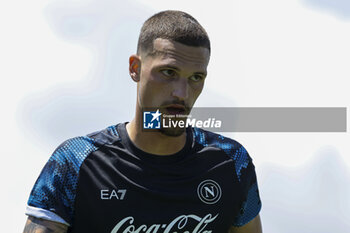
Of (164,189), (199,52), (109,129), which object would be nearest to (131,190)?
(164,189)

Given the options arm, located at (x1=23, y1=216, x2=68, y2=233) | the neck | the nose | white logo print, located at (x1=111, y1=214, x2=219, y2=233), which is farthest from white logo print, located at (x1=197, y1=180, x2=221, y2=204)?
arm, located at (x1=23, y1=216, x2=68, y2=233)

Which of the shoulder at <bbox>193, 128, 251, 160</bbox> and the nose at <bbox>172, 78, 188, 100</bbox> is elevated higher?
the nose at <bbox>172, 78, 188, 100</bbox>

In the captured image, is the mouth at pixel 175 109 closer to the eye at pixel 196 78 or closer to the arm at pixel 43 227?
the eye at pixel 196 78

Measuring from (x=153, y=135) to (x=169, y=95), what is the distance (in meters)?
0.67

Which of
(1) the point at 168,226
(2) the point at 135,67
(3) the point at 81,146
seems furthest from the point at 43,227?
(2) the point at 135,67

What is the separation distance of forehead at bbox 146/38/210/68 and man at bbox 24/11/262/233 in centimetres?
2

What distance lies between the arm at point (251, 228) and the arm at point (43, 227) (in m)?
2.41

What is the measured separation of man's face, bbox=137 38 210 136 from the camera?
7113 millimetres

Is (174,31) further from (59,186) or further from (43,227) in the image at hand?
(43,227)

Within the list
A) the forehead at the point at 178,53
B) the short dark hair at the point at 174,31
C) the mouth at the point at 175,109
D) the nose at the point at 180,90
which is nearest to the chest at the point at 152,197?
the mouth at the point at 175,109

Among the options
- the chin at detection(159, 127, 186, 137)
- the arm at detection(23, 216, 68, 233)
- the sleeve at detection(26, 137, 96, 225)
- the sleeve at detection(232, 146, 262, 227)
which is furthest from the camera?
the sleeve at detection(232, 146, 262, 227)

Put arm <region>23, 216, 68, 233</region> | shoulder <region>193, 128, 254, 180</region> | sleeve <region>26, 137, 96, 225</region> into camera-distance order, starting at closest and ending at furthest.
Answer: arm <region>23, 216, 68, 233</region> < sleeve <region>26, 137, 96, 225</region> < shoulder <region>193, 128, 254, 180</region>

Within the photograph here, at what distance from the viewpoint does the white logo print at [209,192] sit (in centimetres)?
750

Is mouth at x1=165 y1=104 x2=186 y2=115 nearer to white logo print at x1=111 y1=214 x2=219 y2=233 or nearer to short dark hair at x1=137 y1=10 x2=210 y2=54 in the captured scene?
short dark hair at x1=137 y1=10 x2=210 y2=54
